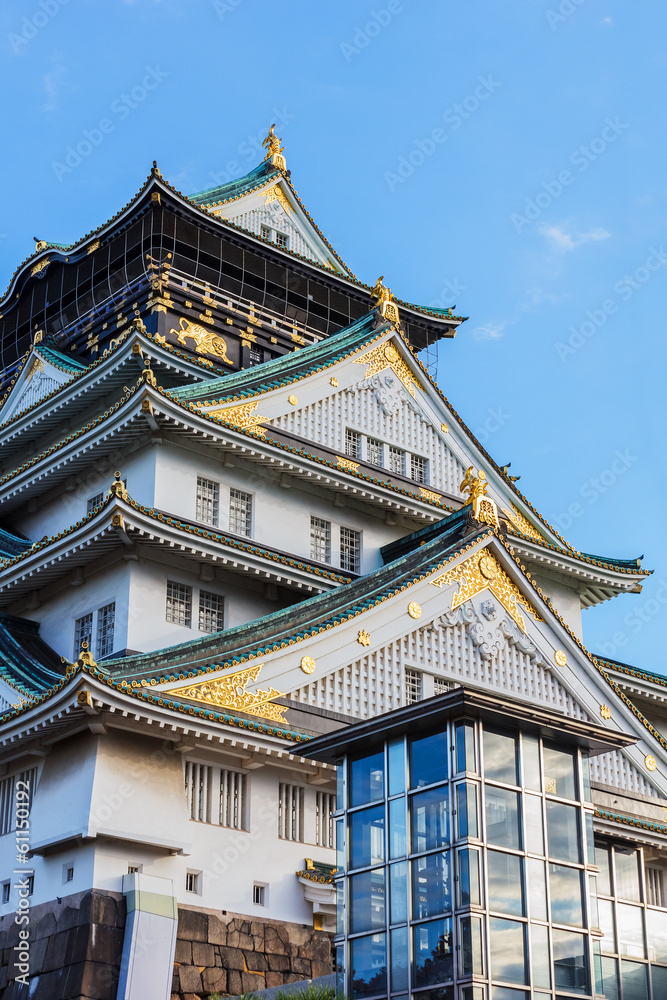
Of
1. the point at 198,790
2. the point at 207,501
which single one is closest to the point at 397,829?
the point at 198,790

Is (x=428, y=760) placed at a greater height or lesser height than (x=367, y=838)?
greater

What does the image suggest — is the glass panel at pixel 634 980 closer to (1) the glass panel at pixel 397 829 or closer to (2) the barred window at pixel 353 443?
(1) the glass panel at pixel 397 829

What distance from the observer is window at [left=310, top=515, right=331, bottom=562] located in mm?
35406

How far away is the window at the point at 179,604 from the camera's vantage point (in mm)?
31438

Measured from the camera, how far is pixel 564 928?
66.1 ft

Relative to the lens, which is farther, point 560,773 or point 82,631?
point 82,631

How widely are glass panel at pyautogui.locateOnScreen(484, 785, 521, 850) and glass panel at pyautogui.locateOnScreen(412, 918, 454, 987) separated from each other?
4.87 feet

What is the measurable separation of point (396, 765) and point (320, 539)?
49.7 ft

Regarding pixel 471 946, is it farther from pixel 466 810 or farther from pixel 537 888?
pixel 466 810

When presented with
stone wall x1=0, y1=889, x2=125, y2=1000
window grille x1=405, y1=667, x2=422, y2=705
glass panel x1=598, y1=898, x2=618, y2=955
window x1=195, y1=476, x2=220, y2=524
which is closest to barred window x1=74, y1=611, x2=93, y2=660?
window x1=195, y1=476, x2=220, y2=524

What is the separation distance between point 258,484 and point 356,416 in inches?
171

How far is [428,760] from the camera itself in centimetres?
2062

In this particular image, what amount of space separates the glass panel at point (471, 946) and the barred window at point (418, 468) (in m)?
20.8

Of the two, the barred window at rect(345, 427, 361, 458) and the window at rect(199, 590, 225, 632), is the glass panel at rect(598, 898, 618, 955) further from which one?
the barred window at rect(345, 427, 361, 458)
